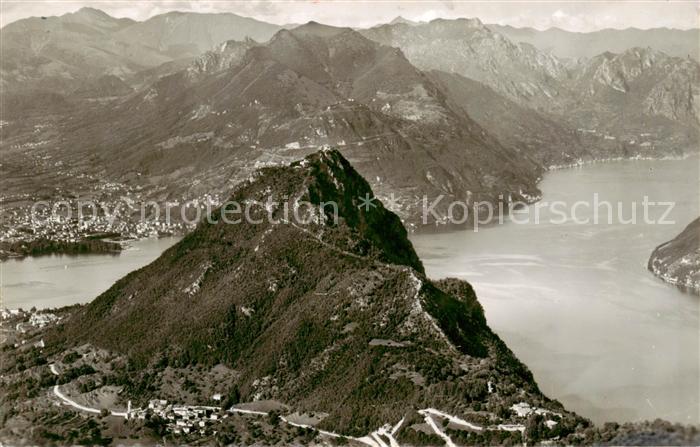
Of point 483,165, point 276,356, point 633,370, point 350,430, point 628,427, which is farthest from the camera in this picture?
point 483,165

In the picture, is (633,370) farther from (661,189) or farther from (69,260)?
(661,189)

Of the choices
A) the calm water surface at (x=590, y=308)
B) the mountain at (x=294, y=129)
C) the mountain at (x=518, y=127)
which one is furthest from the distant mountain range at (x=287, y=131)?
the calm water surface at (x=590, y=308)

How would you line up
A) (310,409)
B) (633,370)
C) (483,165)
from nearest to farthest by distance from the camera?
(310,409) → (633,370) → (483,165)

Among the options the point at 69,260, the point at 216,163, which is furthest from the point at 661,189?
the point at 69,260

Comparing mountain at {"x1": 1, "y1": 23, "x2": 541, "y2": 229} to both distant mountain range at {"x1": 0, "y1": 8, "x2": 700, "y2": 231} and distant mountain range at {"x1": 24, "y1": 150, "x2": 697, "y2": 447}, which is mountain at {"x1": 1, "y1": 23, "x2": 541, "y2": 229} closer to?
distant mountain range at {"x1": 0, "y1": 8, "x2": 700, "y2": 231}

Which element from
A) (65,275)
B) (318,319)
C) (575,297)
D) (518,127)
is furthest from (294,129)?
(318,319)
